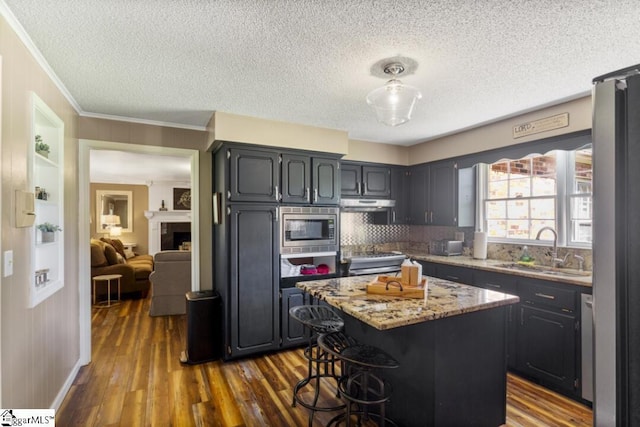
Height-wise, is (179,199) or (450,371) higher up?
(179,199)

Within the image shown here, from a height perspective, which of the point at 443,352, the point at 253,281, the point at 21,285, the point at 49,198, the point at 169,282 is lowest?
the point at 169,282

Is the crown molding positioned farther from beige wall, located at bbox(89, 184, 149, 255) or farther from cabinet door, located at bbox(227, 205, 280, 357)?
beige wall, located at bbox(89, 184, 149, 255)

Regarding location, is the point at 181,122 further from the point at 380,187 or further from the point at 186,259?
the point at 380,187

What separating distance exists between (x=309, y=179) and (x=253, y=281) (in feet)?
4.05

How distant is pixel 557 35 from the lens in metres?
1.83

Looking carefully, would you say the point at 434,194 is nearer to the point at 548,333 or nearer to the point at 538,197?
the point at 538,197

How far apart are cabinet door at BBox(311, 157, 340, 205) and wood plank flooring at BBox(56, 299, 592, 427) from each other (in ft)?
5.47

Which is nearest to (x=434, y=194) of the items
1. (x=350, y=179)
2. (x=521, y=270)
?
(x=350, y=179)

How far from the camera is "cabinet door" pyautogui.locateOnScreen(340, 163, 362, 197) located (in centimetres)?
419

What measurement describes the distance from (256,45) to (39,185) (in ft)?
6.27

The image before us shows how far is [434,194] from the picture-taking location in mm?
4312

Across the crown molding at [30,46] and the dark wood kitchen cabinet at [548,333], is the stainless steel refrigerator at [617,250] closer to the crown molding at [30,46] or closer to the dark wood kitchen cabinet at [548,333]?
the dark wood kitchen cabinet at [548,333]

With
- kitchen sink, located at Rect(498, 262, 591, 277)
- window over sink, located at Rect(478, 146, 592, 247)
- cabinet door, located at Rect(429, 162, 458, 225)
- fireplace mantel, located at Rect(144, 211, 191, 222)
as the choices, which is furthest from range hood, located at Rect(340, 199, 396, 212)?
fireplace mantel, located at Rect(144, 211, 191, 222)

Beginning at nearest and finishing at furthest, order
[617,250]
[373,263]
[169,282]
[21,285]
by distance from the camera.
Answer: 1. [617,250]
2. [21,285]
3. [373,263]
4. [169,282]
